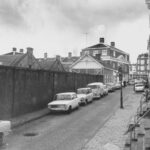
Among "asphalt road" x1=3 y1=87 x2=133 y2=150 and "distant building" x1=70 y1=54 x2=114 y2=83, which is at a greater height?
"distant building" x1=70 y1=54 x2=114 y2=83

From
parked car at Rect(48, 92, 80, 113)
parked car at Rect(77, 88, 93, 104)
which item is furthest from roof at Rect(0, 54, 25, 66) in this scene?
parked car at Rect(48, 92, 80, 113)

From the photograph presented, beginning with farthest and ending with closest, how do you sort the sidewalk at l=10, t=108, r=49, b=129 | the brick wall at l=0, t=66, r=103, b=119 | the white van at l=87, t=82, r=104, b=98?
the white van at l=87, t=82, r=104, b=98 < the brick wall at l=0, t=66, r=103, b=119 < the sidewalk at l=10, t=108, r=49, b=129

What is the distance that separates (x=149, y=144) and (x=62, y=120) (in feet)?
27.0

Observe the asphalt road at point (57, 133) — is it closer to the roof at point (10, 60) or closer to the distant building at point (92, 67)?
the roof at point (10, 60)

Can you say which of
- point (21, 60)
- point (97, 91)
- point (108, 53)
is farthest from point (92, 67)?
point (97, 91)

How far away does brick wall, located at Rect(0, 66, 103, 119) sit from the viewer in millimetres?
14570

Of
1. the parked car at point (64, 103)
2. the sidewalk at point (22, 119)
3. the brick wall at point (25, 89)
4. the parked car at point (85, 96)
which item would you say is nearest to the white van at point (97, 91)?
the parked car at point (85, 96)

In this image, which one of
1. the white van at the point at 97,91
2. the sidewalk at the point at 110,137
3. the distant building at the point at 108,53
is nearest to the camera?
the sidewalk at the point at 110,137

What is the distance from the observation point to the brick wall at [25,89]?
14.6m

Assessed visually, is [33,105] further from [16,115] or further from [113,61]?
[113,61]

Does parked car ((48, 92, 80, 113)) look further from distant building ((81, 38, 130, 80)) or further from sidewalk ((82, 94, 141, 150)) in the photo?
distant building ((81, 38, 130, 80))

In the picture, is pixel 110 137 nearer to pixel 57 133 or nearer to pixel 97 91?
pixel 57 133

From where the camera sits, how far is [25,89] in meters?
17.0

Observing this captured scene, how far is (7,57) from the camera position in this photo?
3666 cm
